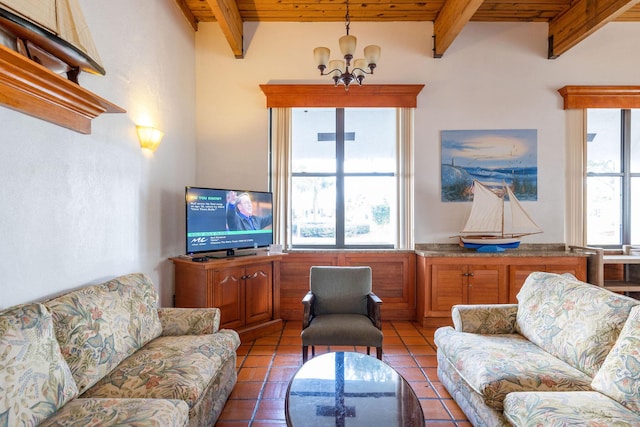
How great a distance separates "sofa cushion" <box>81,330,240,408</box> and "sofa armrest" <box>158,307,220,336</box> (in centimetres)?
10

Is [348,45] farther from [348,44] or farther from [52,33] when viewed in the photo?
[52,33]

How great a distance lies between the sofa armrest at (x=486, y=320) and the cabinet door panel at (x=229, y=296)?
81.0 inches

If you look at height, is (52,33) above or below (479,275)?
above

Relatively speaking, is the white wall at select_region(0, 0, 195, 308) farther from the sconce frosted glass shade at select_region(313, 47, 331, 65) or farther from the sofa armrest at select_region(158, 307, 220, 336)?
the sconce frosted glass shade at select_region(313, 47, 331, 65)

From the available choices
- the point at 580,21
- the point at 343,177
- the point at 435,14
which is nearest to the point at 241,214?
the point at 343,177

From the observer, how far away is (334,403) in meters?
1.54

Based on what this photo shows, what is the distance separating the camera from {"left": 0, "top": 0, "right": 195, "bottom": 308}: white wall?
168 centimetres

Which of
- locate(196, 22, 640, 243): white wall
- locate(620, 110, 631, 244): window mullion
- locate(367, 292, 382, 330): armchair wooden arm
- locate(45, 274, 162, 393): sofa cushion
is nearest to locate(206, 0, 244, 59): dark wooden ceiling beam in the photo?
locate(196, 22, 640, 243): white wall

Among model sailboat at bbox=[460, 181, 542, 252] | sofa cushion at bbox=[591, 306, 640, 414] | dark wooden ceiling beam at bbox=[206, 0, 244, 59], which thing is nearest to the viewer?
sofa cushion at bbox=[591, 306, 640, 414]

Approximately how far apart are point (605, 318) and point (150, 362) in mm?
2564

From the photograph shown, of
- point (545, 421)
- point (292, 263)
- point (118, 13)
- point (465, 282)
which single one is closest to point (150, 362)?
point (545, 421)

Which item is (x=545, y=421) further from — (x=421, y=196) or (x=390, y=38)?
(x=390, y=38)

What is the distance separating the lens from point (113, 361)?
5.90 ft

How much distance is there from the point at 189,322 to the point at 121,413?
3.21 feet
